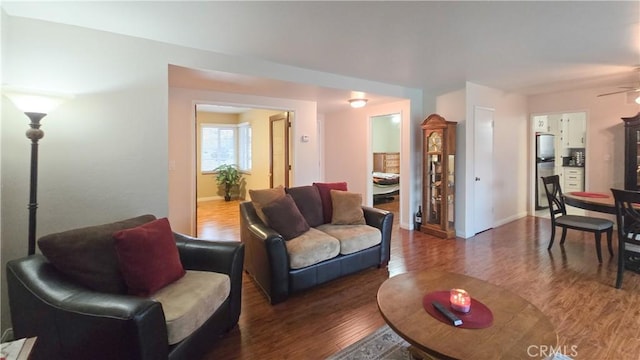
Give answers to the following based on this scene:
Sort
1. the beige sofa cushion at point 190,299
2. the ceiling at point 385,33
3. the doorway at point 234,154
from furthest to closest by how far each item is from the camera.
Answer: the doorway at point 234,154 < the ceiling at point 385,33 < the beige sofa cushion at point 190,299

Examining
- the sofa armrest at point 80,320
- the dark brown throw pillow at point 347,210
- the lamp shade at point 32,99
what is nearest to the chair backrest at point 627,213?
the dark brown throw pillow at point 347,210

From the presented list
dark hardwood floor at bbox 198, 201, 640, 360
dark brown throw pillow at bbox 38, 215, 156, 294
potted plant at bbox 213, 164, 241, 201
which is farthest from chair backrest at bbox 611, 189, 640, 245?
potted plant at bbox 213, 164, 241, 201

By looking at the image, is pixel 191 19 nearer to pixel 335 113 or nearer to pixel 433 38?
pixel 433 38

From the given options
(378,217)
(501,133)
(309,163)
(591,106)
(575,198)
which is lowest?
(378,217)

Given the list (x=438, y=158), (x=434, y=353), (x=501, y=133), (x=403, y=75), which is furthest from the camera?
(x=501, y=133)

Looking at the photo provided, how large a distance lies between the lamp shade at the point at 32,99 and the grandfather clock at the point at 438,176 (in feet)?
14.4

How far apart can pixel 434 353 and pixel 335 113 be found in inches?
227

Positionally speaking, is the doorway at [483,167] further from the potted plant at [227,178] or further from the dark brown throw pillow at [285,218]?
the potted plant at [227,178]

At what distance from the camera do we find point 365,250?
10.5 feet

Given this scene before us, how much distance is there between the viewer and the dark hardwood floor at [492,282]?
2059 millimetres

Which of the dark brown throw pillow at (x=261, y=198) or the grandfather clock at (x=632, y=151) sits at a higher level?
the grandfather clock at (x=632, y=151)

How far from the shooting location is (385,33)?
257 centimetres

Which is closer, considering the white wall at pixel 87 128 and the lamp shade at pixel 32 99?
the lamp shade at pixel 32 99

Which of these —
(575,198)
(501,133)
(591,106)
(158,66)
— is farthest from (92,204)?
(591,106)
